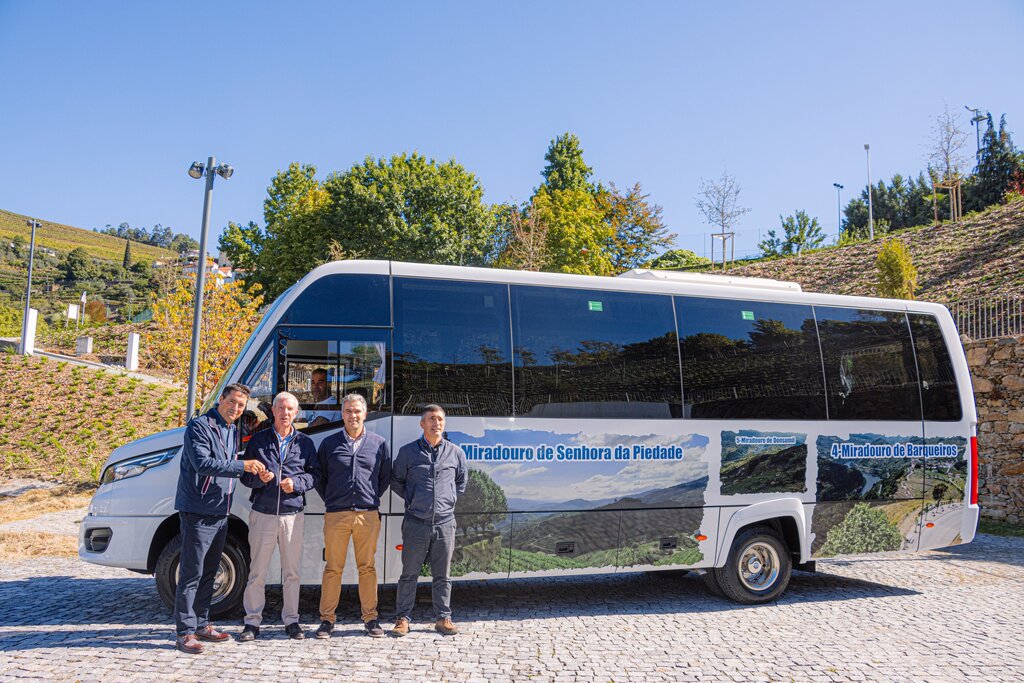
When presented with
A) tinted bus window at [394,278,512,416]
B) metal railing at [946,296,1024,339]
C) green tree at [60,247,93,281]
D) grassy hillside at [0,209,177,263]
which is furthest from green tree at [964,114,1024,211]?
grassy hillside at [0,209,177,263]

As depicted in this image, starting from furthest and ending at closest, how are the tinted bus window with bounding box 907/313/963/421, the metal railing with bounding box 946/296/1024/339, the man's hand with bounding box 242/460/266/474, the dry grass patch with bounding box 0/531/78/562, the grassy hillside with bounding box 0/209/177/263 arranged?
1. the grassy hillside with bounding box 0/209/177/263
2. the metal railing with bounding box 946/296/1024/339
3. the dry grass patch with bounding box 0/531/78/562
4. the tinted bus window with bounding box 907/313/963/421
5. the man's hand with bounding box 242/460/266/474

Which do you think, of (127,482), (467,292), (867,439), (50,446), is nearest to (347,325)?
(467,292)

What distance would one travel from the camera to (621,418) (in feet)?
24.0

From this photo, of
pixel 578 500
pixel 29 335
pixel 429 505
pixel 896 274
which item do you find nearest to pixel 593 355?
pixel 578 500

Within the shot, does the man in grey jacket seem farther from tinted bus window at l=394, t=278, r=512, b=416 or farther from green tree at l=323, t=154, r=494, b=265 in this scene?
green tree at l=323, t=154, r=494, b=265

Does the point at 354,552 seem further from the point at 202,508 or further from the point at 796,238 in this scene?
the point at 796,238

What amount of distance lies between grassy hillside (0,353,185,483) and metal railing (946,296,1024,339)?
19.2 m

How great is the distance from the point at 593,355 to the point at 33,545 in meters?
8.53

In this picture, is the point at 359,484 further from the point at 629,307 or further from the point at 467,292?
the point at 629,307

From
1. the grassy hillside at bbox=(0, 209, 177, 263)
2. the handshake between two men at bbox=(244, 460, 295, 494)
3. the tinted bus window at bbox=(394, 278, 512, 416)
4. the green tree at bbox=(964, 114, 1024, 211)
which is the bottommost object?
the handshake between two men at bbox=(244, 460, 295, 494)

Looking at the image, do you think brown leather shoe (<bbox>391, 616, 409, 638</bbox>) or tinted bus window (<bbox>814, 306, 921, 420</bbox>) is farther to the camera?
tinted bus window (<bbox>814, 306, 921, 420</bbox>)

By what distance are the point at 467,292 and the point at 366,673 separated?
3407 mm

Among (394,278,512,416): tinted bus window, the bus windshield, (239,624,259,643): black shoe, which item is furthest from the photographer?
(394,278,512,416): tinted bus window

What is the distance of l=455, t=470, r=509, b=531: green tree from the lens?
6824mm
